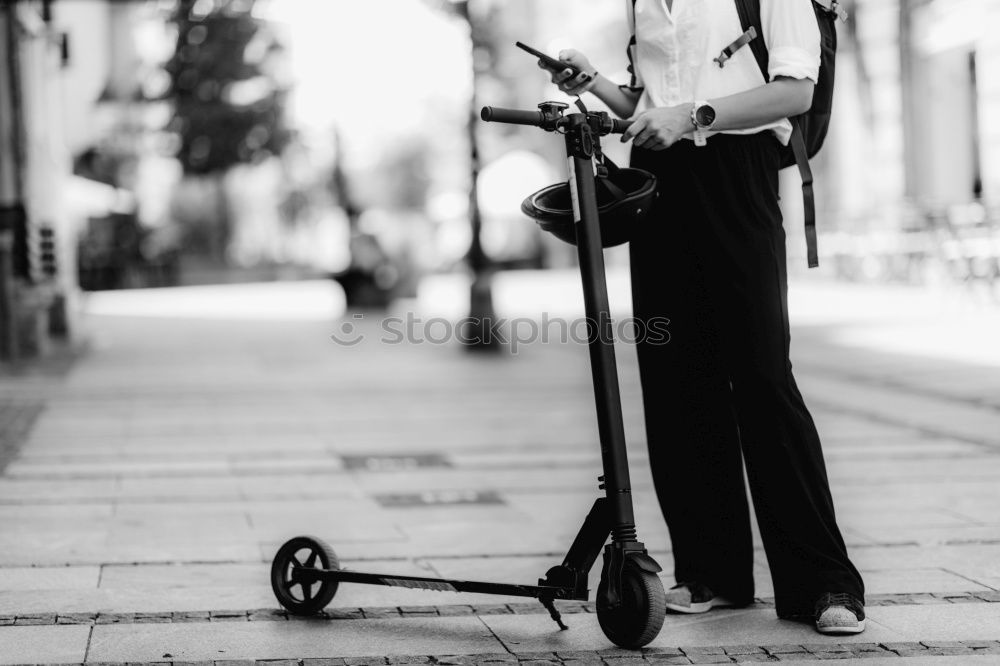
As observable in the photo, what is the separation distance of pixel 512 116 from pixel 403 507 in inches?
112

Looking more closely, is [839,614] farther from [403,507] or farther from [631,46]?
[403,507]

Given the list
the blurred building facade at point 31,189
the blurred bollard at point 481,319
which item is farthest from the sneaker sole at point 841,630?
the blurred bollard at point 481,319

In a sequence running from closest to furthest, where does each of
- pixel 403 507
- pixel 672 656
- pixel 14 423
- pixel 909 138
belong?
1. pixel 672 656
2. pixel 403 507
3. pixel 14 423
4. pixel 909 138

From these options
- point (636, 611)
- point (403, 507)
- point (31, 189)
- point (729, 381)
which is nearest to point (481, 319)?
point (31, 189)

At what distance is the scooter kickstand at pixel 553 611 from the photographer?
3611mm

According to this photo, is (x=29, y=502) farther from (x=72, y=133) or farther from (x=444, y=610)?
(x=72, y=133)

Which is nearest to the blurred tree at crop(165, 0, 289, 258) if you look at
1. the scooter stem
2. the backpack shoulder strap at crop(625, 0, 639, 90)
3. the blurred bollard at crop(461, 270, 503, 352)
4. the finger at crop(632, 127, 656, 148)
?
the blurred bollard at crop(461, 270, 503, 352)

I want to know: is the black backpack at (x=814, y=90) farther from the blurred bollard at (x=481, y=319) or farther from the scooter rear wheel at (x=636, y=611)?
the blurred bollard at (x=481, y=319)

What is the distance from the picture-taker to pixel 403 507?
19.5ft

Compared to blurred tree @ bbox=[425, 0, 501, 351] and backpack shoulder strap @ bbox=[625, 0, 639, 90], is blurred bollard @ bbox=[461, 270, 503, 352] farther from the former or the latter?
backpack shoulder strap @ bbox=[625, 0, 639, 90]

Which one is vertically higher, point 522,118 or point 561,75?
point 561,75

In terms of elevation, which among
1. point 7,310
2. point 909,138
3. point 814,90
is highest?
point 909,138

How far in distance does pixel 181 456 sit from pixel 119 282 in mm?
31234

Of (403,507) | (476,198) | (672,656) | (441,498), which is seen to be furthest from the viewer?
(476,198)
